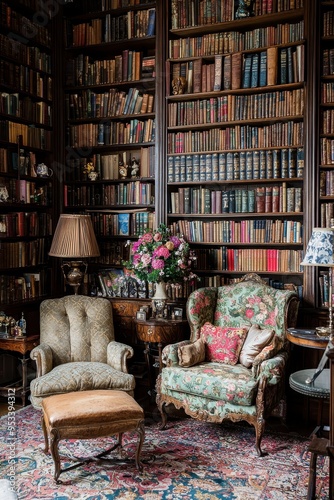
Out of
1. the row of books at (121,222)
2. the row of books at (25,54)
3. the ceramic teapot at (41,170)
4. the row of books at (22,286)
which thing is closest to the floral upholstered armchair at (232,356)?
the row of books at (121,222)

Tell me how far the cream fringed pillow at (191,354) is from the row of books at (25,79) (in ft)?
8.73

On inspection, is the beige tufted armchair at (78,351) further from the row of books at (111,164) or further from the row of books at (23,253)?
the row of books at (111,164)

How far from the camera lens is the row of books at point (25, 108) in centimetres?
468

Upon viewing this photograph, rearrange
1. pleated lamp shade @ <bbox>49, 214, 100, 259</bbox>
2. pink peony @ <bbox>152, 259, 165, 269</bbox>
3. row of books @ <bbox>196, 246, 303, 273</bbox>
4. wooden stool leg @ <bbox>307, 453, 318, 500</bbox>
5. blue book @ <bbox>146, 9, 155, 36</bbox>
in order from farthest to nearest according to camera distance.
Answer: blue book @ <bbox>146, 9, 155, 36</bbox> → pleated lamp shade @ <bbox>49, 214, 100, 259</bbox> → row of books @ <bbox>196, 246, 303, 273</bbox> → pink peony @ <bbox>152, 259, 165, 269</bbox> → wooden stool leg @ <bbox>307, 453, 318, 500</bbox>

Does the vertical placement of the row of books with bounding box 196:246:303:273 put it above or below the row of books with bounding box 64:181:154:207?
below

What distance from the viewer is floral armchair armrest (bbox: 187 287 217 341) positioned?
14.2 ft

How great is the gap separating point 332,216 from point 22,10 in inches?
130

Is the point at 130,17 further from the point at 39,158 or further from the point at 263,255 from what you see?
the point at 263,255

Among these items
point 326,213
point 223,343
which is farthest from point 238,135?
point 223,343

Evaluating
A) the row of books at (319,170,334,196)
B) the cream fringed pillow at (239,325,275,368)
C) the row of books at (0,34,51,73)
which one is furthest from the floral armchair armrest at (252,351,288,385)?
the row of books at (0,34,51,73)

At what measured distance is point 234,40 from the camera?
4.66 m

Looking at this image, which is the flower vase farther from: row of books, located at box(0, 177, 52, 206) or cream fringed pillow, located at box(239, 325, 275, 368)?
row of books, located at box(0, 177, 52, 206)

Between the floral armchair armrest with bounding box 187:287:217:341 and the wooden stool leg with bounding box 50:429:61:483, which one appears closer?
the wooden stool leg with bounding box 50:429:61:483

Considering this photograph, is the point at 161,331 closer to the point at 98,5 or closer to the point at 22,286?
the point at 22,286
